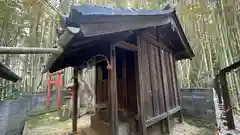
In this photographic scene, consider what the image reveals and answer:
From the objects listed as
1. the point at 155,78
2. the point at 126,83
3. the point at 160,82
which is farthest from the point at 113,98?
the point at 160,82

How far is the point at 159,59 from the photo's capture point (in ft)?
13.4

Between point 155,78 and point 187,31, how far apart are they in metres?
6.87

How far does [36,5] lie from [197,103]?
885cm

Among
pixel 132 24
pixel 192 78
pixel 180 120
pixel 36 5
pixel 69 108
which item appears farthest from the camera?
pixel 192 78

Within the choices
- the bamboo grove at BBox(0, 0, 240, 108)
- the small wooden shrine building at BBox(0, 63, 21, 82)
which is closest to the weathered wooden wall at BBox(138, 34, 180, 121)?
the small wooden shrine building at BBox(0, 63, 21, 82)

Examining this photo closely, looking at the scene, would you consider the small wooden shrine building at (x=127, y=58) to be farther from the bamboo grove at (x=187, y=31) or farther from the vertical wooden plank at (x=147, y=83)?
the bamboo grove at (x=187, y=31)

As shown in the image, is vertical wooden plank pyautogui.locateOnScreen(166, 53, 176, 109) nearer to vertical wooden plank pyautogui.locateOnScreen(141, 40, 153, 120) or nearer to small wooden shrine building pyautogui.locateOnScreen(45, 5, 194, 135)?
small wooden shrine building pyautogui.locateOnScreen(45, 5, 194, 135)

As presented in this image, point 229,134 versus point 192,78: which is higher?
point 192,78

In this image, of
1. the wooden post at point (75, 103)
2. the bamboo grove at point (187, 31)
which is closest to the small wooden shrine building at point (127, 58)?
the wooden post at point (75, 103)

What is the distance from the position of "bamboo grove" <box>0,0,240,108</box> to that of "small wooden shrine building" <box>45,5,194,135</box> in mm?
3040

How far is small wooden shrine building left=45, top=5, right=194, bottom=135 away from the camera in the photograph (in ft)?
5.53

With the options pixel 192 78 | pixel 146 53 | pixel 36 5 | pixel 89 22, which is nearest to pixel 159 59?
pixel 146 53

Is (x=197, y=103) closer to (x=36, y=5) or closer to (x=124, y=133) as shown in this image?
(x=124, y=133)

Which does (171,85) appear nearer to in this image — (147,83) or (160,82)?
(160,82)
